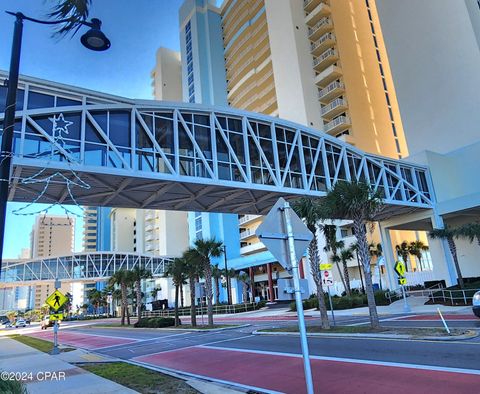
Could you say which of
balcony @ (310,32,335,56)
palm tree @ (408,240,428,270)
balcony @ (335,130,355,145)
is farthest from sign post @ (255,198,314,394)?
balcony @ (310,32,335,56)

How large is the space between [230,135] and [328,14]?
143 ft

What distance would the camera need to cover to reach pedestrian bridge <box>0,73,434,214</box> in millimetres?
21609

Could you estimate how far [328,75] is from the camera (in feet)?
195

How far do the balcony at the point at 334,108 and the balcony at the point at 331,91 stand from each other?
3.72 feet

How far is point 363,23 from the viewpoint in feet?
228

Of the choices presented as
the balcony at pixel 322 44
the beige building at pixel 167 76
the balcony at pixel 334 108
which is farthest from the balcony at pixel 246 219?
the beige building at pixel 167 76

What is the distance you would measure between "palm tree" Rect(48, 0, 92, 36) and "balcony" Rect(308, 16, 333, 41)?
62124 mm

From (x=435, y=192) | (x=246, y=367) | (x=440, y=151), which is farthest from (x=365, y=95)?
(x=246, y=367)

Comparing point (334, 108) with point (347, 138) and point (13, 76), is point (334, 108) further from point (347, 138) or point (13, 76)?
point (13, 76)

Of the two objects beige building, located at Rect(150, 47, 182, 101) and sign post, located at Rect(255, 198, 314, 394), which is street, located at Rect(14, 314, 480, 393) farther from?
beige building, located at Rect(150, 47, 182, 101)

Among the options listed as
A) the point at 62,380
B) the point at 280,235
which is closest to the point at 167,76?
the point at 62,380

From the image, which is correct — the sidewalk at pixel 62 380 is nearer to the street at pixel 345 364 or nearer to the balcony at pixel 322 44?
the street at pixel 345 364

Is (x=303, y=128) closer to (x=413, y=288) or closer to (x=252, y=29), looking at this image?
(x=413, y=288)

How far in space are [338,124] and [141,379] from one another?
52427 millimetres
